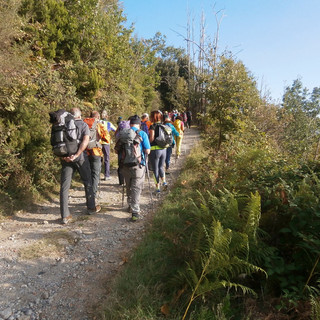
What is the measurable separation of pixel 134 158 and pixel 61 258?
2.06 m

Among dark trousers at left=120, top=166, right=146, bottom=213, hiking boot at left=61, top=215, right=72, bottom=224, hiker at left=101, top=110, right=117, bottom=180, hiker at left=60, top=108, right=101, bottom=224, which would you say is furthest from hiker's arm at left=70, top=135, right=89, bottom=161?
hiker at left=101, top=110, right=117, bottom=180

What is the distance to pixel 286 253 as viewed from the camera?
2512 millimetres

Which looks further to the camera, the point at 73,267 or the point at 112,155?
the point at 112,155

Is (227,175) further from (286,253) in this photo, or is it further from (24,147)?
(24,147)

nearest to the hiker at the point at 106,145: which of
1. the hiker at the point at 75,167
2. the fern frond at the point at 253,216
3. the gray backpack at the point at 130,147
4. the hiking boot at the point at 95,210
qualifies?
the hiker at the point at 75,167

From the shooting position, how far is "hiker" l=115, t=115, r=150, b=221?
171 inches

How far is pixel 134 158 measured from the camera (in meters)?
4.33

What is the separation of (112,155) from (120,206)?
14.2ft

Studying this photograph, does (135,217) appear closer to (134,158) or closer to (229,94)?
(134,158)

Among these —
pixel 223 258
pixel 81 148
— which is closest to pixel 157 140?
pixel 81 148

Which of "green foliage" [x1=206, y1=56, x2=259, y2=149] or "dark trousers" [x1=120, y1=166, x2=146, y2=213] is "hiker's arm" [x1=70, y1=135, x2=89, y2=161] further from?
"green foliage" [x1=206, y1=56, x2=259, y2=149]

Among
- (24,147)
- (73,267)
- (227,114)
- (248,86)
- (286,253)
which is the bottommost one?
(73,267)

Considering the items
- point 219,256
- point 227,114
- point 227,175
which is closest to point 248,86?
point 227,114

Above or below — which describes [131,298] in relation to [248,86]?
below
